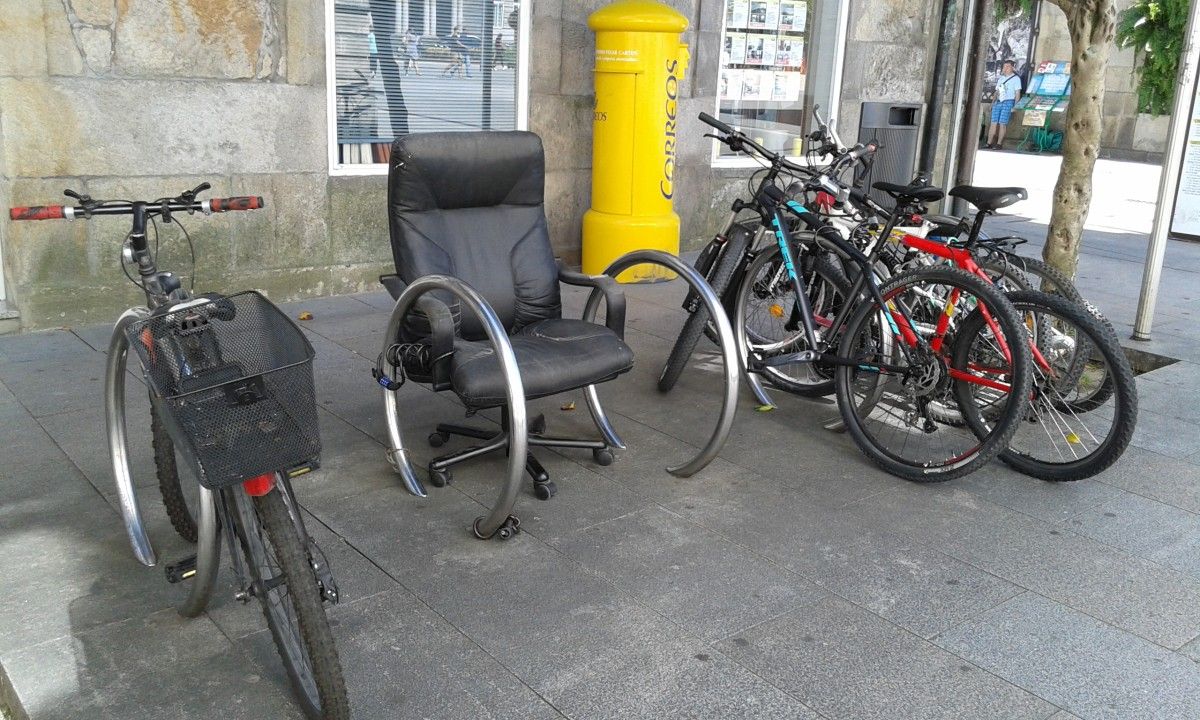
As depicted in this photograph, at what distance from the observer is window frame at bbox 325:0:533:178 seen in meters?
6.42

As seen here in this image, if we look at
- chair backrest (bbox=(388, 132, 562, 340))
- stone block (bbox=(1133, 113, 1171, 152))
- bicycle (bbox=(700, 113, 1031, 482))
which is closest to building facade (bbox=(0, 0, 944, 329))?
chair backrest (bbox=(388, 132, 562, 340))

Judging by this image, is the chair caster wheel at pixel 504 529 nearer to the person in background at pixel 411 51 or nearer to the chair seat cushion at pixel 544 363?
the chair seat cushion at pixel 544 363

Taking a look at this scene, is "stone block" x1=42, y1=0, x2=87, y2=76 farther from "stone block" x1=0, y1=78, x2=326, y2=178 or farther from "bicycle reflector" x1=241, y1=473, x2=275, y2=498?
"bicycle reflector" x1=241, y1=473, x2=275, y2=498

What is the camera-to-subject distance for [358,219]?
674cm

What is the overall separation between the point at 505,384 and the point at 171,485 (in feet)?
3.45

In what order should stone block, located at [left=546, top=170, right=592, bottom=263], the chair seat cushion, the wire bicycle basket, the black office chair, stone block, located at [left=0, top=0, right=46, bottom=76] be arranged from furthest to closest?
stone block, located at [left=546, top=170, right=592, bottom=263] → stone block, located at [left=0, top=0, right=46, bottom=76] → the black office chair → the chair seat cushion → the wire bicycle basket

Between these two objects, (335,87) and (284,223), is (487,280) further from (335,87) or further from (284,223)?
(335,87)

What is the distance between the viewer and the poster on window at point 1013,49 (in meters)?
22.4

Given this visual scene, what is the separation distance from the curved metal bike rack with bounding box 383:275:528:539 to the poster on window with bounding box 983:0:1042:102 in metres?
20.8

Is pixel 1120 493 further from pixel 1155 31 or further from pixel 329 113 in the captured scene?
pixel 1155 31

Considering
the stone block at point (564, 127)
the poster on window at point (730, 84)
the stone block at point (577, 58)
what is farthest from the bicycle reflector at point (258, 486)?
the poster on window at point (730, 84)

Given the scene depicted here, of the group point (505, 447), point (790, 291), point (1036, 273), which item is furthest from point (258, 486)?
point (1036, 273)

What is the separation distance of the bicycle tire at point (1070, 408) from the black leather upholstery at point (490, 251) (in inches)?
60.1

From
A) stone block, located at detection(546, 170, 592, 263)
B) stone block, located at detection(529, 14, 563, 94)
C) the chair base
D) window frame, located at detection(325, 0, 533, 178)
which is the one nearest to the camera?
the chair base
